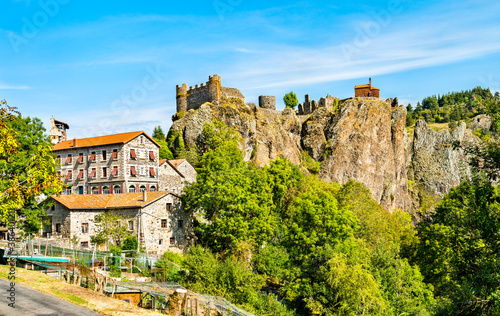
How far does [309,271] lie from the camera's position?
3512cm

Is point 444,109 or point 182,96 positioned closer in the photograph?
point 182,96

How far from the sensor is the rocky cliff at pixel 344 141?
68188mm

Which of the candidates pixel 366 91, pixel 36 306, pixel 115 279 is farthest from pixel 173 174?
pixel 366 91

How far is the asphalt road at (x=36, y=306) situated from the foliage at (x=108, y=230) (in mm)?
20426

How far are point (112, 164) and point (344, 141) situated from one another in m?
50.5

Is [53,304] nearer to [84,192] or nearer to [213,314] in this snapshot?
[213,314]

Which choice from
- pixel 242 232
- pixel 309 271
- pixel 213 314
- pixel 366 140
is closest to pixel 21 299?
pixel 213 314

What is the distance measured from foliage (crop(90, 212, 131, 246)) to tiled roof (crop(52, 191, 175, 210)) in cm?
142

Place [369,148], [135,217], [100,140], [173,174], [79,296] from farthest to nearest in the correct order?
[369,148] → [173,174] → [100,140] → [135,217] → [79,296]

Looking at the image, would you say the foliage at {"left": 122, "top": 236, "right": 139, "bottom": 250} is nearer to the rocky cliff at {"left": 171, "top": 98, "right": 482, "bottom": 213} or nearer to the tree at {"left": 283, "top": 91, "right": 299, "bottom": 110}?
the rocky cliff at {"left": 171, "top": 98, "right": 482, "bottom": 213}

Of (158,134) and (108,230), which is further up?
(158,134)

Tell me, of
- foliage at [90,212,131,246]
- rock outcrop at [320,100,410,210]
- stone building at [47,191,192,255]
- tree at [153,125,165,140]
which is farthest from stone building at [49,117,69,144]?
rock outcrop at [320,100,410,210]

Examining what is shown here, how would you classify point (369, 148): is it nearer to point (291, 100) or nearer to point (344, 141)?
point (344, 141)

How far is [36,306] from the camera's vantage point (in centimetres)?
1864
